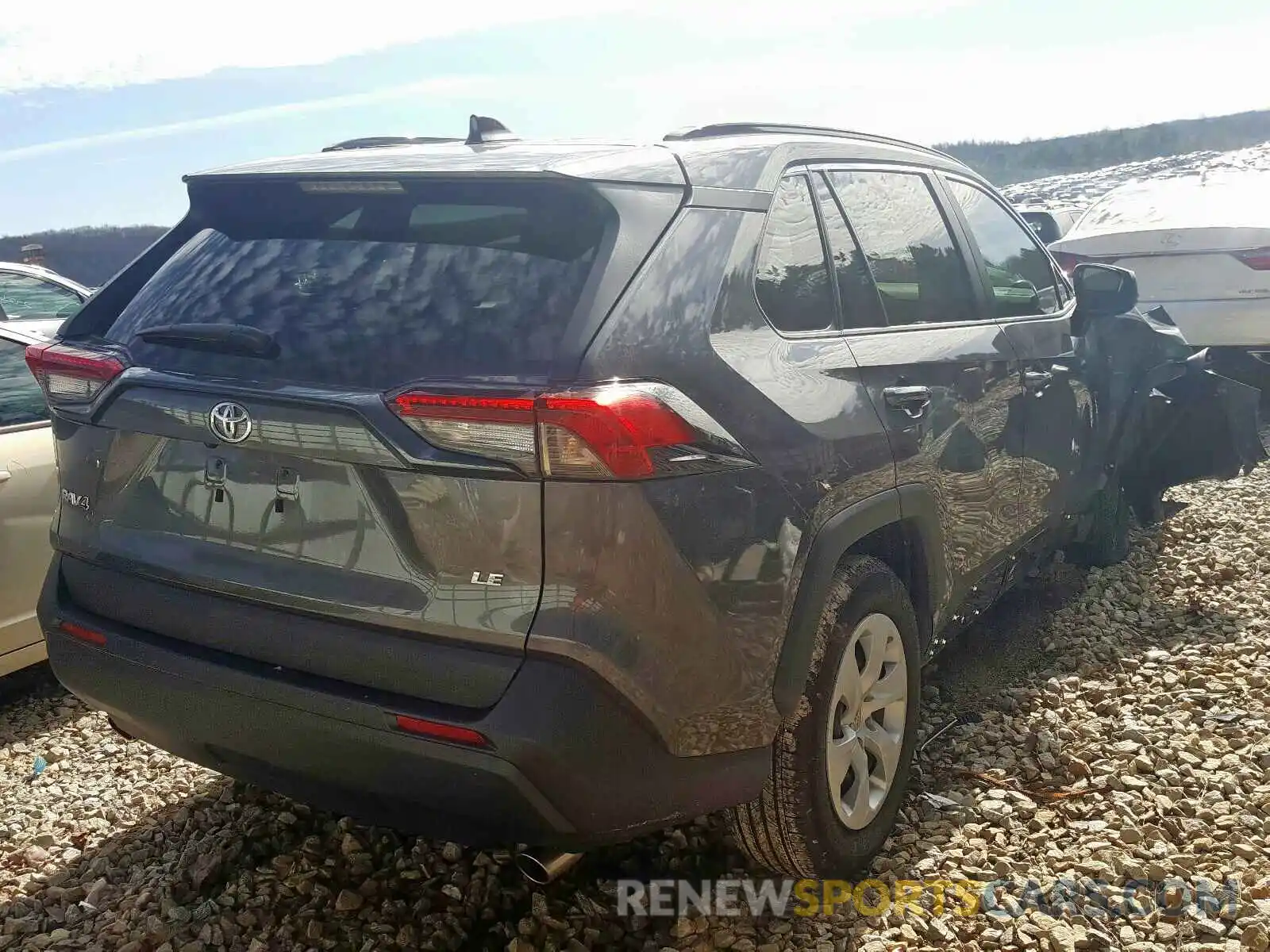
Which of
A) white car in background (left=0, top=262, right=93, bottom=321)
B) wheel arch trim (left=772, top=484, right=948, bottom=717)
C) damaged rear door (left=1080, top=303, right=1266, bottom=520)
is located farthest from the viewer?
white car in background (left=0, top=262, right=93, bottom=321)

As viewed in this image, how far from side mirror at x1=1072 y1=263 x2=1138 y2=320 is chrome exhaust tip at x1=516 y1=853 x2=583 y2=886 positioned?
110 inches

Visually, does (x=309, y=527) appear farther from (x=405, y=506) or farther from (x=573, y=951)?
(x=573, y=951)

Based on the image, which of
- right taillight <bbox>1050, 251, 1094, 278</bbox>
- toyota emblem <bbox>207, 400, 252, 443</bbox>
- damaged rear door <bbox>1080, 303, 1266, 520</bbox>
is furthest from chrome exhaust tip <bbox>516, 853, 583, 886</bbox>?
right taillight <bbox>1050, 251, 1094, 278</bbox>

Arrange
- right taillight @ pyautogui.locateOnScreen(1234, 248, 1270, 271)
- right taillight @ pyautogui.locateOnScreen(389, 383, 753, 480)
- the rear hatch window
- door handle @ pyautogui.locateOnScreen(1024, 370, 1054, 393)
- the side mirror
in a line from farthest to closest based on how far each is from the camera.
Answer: right taillight @ pyautogui.locateOnScreen(1234, 248, 1270, 271)
the side mirror
door handle @ pyautogui.locateOnScreen(1024, 370, 1054, 393)
the rear hatch window
right taillight @ pyautogui.locateOnScreen(389, 383, 753, 480)

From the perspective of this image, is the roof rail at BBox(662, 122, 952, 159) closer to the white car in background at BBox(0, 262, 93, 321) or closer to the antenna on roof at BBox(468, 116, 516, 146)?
the antenna on roof at BBox(468, 116, 516, 146)

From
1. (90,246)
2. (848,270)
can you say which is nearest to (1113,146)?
(90,246)

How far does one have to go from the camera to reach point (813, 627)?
7.79ft

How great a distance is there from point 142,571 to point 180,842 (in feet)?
3.56

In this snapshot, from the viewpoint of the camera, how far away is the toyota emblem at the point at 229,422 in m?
2.14

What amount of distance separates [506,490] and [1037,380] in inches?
91.3

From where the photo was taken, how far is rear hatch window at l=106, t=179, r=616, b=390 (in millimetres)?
2031

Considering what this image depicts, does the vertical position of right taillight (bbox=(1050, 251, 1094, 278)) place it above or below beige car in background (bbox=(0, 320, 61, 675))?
above

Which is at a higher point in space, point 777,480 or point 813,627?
point 777,480

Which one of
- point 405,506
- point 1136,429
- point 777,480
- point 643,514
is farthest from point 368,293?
point 1136,429
